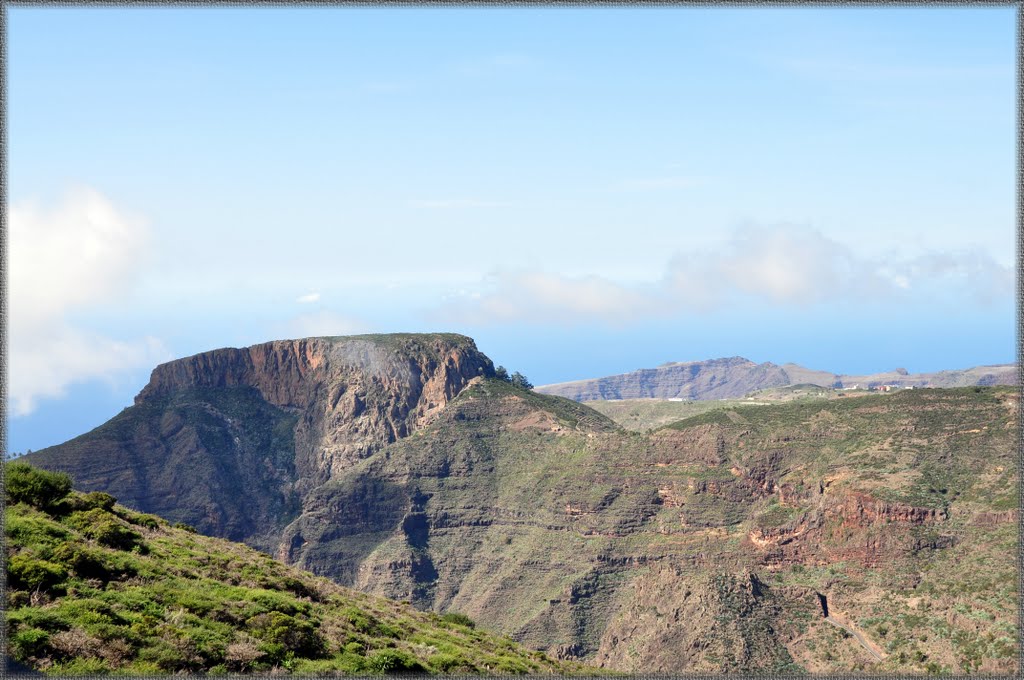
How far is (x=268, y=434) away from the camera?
646 feet

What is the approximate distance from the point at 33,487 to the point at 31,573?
945 cm

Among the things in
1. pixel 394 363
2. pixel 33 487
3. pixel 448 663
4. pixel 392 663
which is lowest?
pixel 448 663

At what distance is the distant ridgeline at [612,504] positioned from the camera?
4033 inches

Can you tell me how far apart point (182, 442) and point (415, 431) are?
3755 centimetres

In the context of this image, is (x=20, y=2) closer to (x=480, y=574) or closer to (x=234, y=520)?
(x=480, y=574)

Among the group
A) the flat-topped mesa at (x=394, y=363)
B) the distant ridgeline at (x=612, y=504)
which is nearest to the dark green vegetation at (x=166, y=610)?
the distant ridgeline at (x=612, y=504)

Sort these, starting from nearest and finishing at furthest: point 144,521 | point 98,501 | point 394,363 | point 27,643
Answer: point 27,643 → point 98,501 → point 144,521 → point 394,363

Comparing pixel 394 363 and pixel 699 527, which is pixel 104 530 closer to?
pixel 699 527

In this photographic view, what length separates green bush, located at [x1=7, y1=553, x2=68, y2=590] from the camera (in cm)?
3834

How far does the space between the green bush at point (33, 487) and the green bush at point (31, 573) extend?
23.4ft

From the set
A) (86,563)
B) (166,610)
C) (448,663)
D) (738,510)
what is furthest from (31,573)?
(738,510)

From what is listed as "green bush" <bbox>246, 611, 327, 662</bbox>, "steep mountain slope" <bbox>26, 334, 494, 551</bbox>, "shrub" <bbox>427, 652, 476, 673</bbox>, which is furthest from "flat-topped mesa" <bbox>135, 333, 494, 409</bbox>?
"green bush" <bbox>246, 611, 327, 662</bbox>

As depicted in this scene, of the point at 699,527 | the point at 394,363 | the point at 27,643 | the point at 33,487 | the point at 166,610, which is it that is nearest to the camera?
the point at 27,643

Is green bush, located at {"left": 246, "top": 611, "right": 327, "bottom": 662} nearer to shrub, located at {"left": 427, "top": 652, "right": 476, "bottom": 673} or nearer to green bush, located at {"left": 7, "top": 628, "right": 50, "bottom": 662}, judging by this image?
shrub, located at {"left": 427, "top": 652, "right": 476, "bottom": 673}
